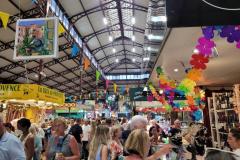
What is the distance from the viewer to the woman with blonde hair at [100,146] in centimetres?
335

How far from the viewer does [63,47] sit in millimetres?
19125

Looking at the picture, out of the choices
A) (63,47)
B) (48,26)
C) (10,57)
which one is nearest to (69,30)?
(63,47)

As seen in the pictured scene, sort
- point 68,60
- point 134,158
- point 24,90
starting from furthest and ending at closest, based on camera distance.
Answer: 1. point 68,60
2. point 24,90
3. point 134,158

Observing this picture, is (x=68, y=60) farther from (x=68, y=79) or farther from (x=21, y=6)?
(x=21, y=6)

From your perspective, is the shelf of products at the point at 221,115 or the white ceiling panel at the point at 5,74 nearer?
the shelf of products at the point at 221,115

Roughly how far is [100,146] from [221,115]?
7.65 meters

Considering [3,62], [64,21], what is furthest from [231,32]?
[3,62]

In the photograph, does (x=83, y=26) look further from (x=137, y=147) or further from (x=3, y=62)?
(x=137, y=147)

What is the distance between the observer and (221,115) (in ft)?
32.7

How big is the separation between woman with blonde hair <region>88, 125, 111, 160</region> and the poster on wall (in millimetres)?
2731

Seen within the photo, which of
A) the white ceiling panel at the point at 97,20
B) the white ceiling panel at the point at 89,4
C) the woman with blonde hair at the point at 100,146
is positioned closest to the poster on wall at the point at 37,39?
the woman with blonde hair at the point at 100,146

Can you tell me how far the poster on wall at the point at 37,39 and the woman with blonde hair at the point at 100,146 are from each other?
273 cm

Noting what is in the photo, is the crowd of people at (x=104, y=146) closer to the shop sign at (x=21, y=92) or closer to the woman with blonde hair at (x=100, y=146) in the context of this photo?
the woman with blonde hair at (x=100, y=146)

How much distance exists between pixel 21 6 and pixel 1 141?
40.4 ft
